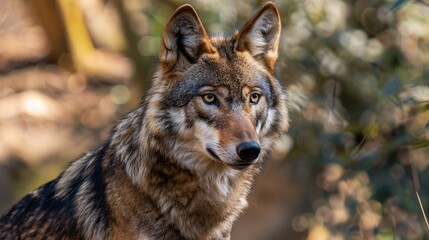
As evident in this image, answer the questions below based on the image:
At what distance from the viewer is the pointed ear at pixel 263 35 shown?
5586mm

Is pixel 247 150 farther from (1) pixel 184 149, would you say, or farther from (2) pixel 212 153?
(1) pixel 184 149

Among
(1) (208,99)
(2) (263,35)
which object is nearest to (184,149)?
(1) (208,99)

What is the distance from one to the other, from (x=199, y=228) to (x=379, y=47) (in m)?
5.54

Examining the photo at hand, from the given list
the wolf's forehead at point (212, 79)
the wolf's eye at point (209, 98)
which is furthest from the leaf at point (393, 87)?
the wolf's eye at point (209, 98)

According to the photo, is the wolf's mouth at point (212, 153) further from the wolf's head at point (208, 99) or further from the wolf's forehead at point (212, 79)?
the wolf's forehead at point (212, 79)

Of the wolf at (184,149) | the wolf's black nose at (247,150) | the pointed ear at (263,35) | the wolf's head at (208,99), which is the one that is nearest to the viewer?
the wolf's black nose at (247,150)

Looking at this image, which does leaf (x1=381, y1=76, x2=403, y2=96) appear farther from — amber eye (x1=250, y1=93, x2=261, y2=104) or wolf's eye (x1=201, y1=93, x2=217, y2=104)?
wolf's eye (x1=201, y1=93, x2=217, y2=104)

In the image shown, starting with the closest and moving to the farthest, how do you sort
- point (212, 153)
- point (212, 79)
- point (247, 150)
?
point (247, 150), point (212, 153), point (212, 79)

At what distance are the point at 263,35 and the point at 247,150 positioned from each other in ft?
3.28

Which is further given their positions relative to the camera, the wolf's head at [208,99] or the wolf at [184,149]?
the wolf at [184,149]

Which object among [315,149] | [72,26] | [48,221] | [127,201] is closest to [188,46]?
[127,201]

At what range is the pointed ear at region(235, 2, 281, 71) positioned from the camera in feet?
18.3

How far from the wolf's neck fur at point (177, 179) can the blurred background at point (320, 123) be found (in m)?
2.11

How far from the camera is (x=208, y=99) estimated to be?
17.3 ft
